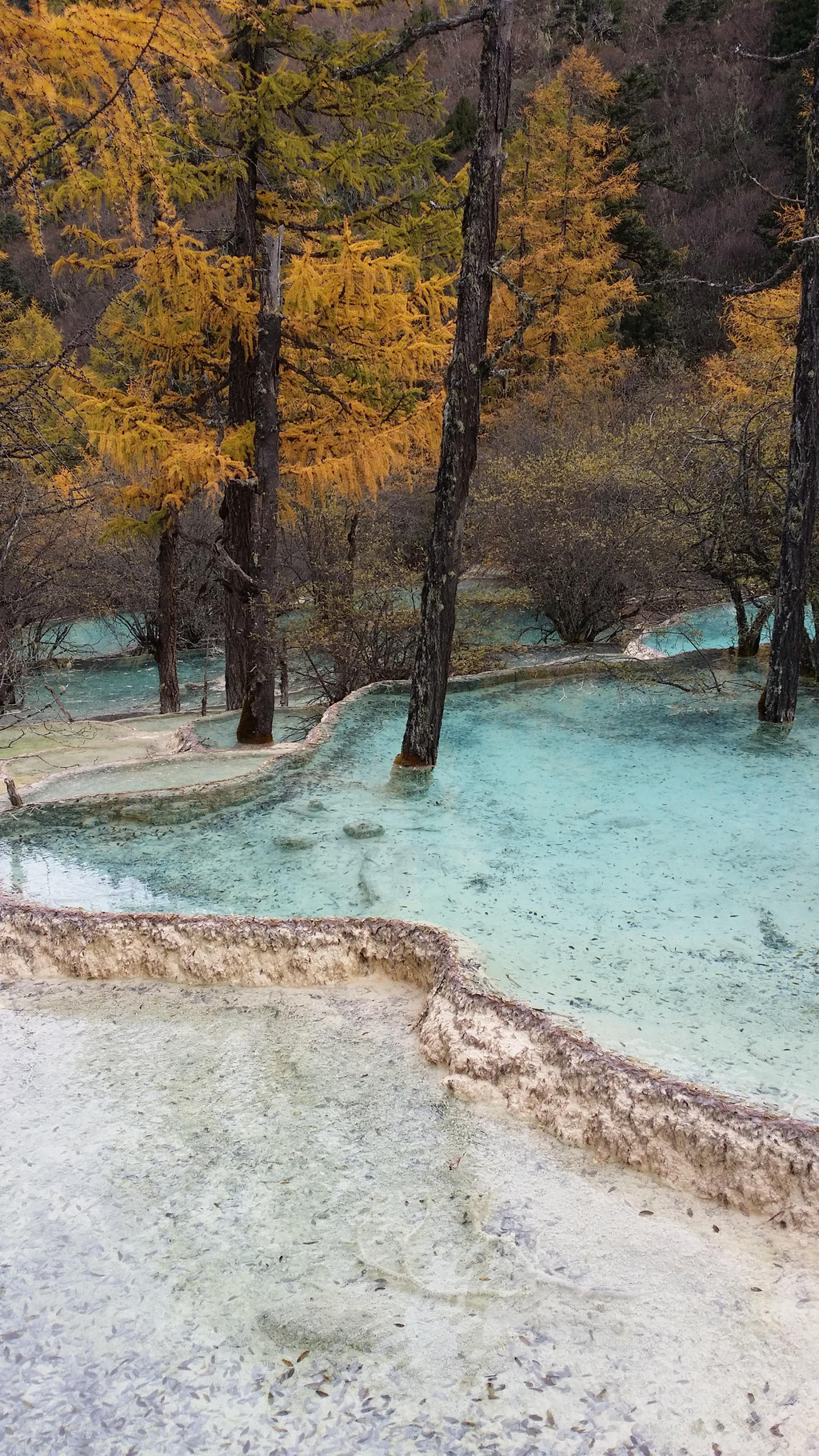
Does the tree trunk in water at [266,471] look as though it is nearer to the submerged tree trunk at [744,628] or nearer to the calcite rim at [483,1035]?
the calcite rim at [483,1035]

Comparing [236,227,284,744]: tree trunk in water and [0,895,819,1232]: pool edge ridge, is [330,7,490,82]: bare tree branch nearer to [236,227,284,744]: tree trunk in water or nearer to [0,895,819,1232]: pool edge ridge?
[236,227,284,744]: tree trunk in water

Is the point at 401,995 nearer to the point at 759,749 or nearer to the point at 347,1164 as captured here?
the point at 347,1164

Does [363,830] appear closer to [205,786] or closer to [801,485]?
[205,786]

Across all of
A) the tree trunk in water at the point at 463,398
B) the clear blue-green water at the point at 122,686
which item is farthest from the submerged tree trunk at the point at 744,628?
the clear blue-green water at the point at 122,686

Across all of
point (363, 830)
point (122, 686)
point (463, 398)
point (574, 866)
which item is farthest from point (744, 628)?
point (122, 686)

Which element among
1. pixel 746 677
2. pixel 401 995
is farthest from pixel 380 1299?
pixel 746 677

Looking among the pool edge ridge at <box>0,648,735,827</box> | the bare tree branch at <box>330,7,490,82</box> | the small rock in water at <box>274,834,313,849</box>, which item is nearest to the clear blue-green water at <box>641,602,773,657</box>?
the pool edge ridge at <box>0,648,735,827</box>
